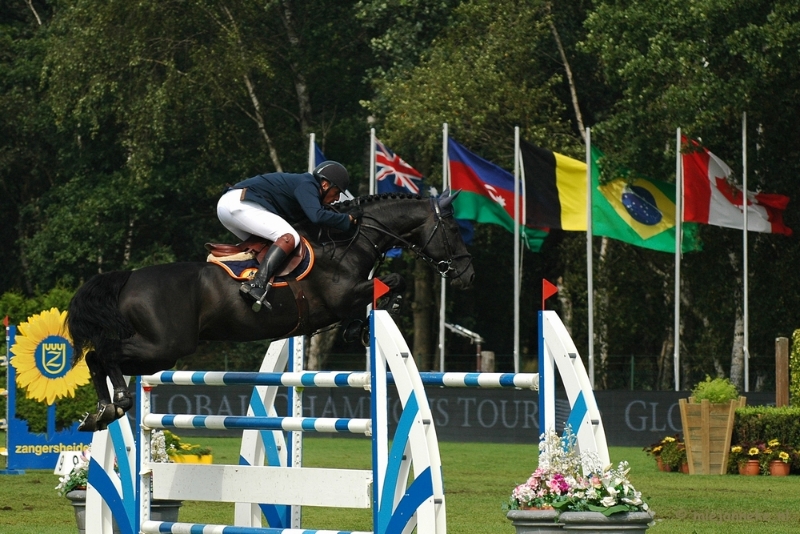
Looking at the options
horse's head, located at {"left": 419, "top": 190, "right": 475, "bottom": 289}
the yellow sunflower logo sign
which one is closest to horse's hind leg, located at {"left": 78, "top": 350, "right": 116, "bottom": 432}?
horse's head, located at {"left": 419, "top": 190, "right": 475, "bottom": 289}

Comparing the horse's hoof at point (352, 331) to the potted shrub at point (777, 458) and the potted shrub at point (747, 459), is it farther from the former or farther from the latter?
the potted shrub at point (777, 458)

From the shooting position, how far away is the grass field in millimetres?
9586

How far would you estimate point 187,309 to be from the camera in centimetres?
777

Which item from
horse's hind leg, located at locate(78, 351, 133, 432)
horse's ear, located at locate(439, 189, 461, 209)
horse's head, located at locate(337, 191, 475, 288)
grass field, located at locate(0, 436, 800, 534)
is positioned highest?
horse's ear, located at locate(439, 189, 461, 209)

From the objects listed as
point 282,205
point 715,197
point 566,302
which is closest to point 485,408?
point 715,197

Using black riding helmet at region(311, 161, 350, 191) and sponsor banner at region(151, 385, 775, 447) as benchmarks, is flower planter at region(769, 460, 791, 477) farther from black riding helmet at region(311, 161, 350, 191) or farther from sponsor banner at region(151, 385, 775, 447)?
black riding helmet at region(311, 161, 350, 191)

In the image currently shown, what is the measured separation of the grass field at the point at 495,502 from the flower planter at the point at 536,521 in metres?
0.94

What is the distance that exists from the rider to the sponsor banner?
30.6 ft

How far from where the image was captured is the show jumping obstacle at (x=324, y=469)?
607cm

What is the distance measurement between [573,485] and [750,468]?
895cm

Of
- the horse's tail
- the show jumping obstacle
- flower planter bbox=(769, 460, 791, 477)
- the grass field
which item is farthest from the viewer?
flower planter bbox=(769, 460, 791, 477)

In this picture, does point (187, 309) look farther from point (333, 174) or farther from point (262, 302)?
point (333, 174)

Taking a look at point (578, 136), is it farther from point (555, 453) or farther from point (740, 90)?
point (555, 453)

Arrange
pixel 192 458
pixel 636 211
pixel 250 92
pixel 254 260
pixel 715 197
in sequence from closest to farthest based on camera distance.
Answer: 1. pixel 254 260
2. pixel 192 458
3. pixel 715 197
4. pixel 636 211
5. pixel 250 92
